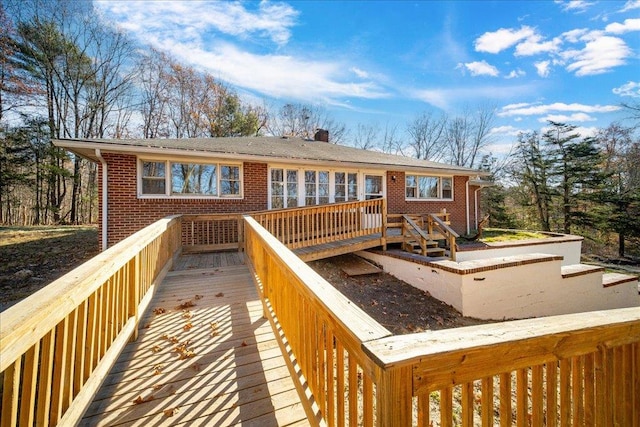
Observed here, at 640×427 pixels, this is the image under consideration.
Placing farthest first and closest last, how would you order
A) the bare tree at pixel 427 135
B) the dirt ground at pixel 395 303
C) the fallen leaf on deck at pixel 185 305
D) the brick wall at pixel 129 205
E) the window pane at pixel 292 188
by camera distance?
the bare tree at pixel 427 135, the window pane at pixel 292 188, the brick wall at pixel 129 205, the dirt ground at pixel 395 303, the fallen leaf on deck at pixel 185 305

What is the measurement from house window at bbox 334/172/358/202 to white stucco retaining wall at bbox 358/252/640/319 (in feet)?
13.8

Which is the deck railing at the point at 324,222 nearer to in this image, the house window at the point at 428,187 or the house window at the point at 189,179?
the house window at the point at 189,179

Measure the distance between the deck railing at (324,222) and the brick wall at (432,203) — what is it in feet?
11.5

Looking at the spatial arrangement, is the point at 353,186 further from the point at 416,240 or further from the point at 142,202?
the point at 142,202

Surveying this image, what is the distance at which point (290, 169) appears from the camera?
1007cm

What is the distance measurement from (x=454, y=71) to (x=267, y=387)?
20785 millimetres

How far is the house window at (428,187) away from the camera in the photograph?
41.4 feet

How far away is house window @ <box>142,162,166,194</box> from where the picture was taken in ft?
26.8

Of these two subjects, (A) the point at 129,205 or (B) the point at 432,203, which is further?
(B) the point at 432,203

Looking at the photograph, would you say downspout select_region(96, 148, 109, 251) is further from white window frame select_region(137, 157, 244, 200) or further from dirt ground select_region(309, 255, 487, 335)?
dirt ground select_region(309, 255, 487, 335)

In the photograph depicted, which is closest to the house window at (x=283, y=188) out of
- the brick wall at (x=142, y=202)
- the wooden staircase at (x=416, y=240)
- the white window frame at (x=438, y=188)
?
the brick wall at (x=142, y=202)

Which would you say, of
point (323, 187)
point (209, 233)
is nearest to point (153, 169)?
point (209, 233)

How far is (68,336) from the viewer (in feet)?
5.01

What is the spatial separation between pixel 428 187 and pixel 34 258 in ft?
49.2
